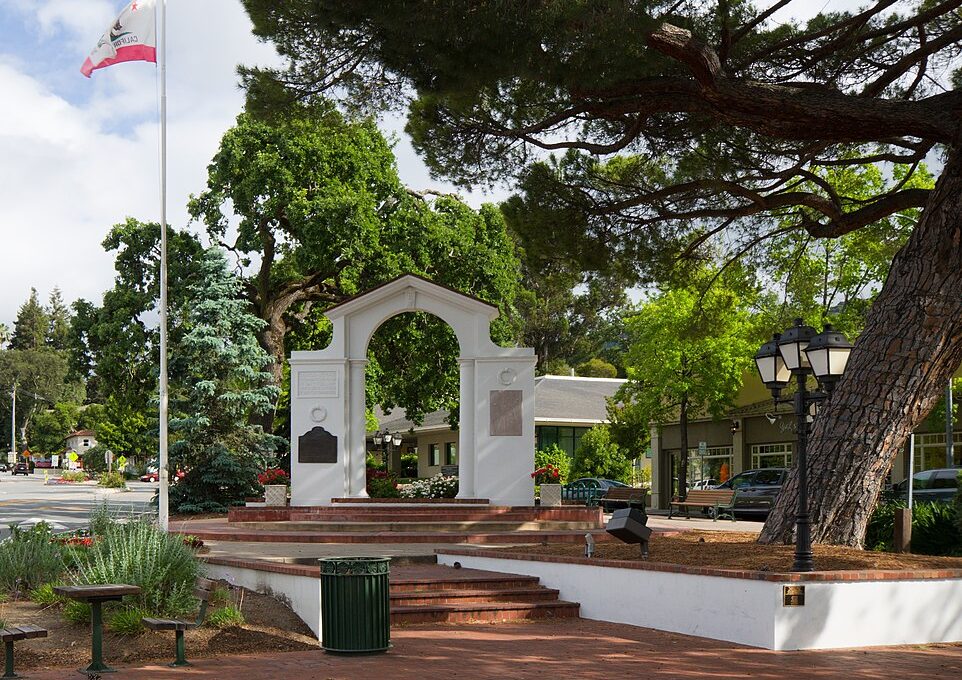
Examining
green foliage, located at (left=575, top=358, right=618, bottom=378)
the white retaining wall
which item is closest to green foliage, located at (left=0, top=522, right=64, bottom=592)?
the white retaining wall

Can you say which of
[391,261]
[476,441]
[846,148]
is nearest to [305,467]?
[476,441]

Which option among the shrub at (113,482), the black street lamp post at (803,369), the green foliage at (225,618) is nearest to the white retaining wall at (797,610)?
the black street lamp post at (803,369)

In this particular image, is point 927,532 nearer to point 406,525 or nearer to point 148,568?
point 406,525

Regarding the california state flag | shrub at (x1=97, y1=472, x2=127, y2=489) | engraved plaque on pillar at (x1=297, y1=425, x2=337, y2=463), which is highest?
the california state flag

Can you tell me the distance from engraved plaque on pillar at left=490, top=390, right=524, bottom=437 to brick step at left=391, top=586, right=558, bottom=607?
1011 cm

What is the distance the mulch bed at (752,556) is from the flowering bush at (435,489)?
35.6ft

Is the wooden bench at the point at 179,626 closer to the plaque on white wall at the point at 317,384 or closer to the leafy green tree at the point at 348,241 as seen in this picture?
the plaque on white wall at the point at 317,384

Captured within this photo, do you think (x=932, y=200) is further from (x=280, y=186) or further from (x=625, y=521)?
(x=280, y=186)

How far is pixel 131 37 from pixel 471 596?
51.8 ft

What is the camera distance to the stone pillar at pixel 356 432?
82.3 ft

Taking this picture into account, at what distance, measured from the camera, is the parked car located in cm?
2622

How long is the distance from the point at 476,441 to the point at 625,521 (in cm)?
1079

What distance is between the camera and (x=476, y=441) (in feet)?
80.3

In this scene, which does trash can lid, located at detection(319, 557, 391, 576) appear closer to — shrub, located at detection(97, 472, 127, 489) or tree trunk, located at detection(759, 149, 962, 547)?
tree trunk, located at detection(759, 149, 962, 547)
